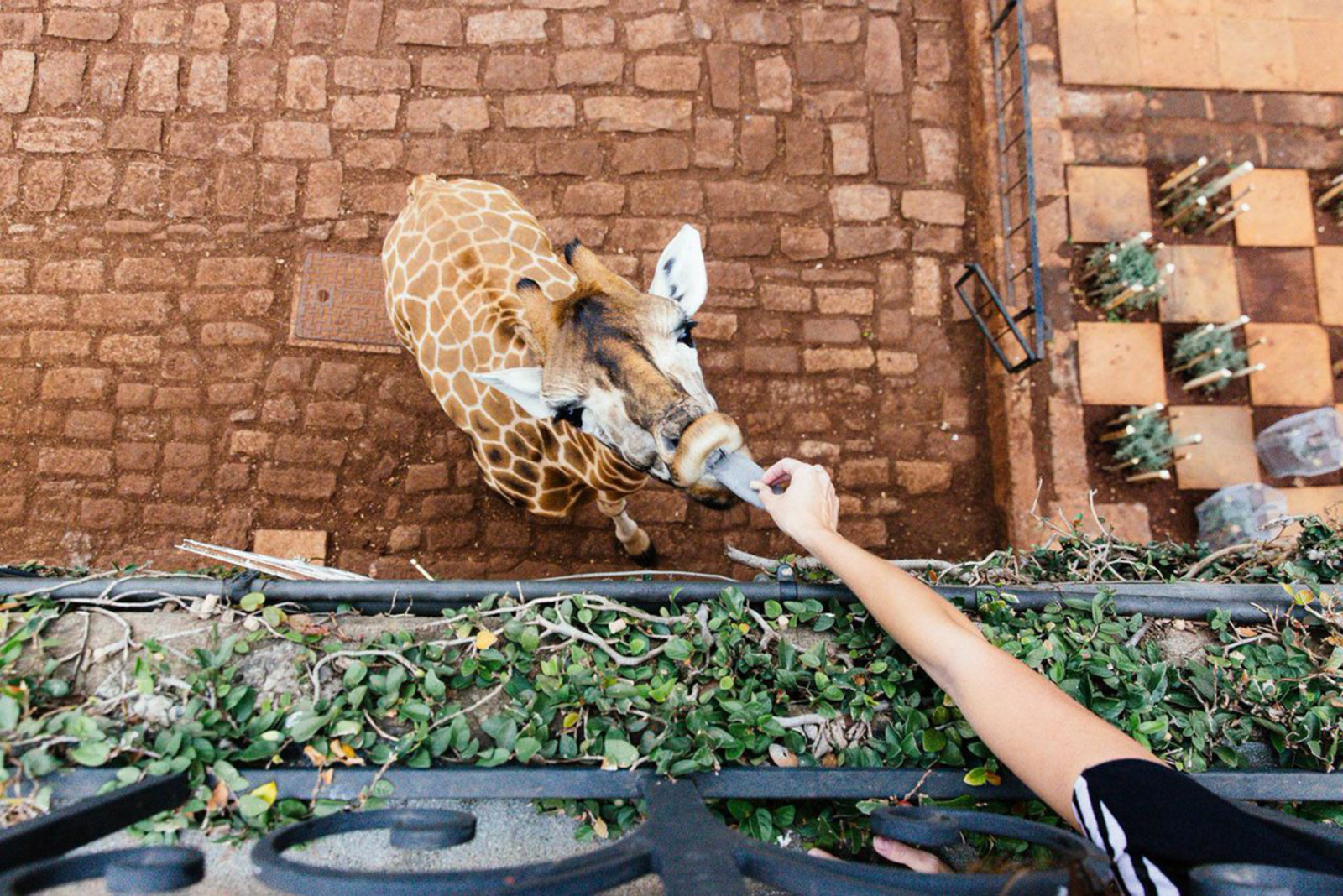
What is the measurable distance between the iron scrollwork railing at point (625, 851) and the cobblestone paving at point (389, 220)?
10.1 ft

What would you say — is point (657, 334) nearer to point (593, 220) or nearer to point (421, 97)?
point (593, 220)

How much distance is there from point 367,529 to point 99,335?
2400mm

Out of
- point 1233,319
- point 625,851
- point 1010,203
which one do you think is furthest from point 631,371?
point 1233,319

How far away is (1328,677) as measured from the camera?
7.63ft

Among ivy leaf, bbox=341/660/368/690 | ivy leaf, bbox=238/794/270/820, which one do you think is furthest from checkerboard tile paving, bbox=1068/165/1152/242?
ivy leaf, bbox=238/794/270/820

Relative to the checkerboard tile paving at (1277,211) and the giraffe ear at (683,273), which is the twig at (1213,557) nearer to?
the giraffe ear at (683,273)

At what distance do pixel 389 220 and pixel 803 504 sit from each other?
14.1 ft

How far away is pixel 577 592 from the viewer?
2398mm

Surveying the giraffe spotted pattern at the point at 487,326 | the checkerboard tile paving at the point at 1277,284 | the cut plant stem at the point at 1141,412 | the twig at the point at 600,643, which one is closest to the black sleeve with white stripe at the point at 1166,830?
the twig at the point at 600,643

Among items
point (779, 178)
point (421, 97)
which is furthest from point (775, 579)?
point (421, 97)

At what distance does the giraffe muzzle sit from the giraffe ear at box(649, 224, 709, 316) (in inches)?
23.7

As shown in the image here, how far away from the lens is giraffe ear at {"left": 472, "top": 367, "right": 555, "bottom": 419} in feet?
9.82

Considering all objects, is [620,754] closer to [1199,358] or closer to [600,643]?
[600,643]

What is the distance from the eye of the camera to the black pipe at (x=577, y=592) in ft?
7.58
